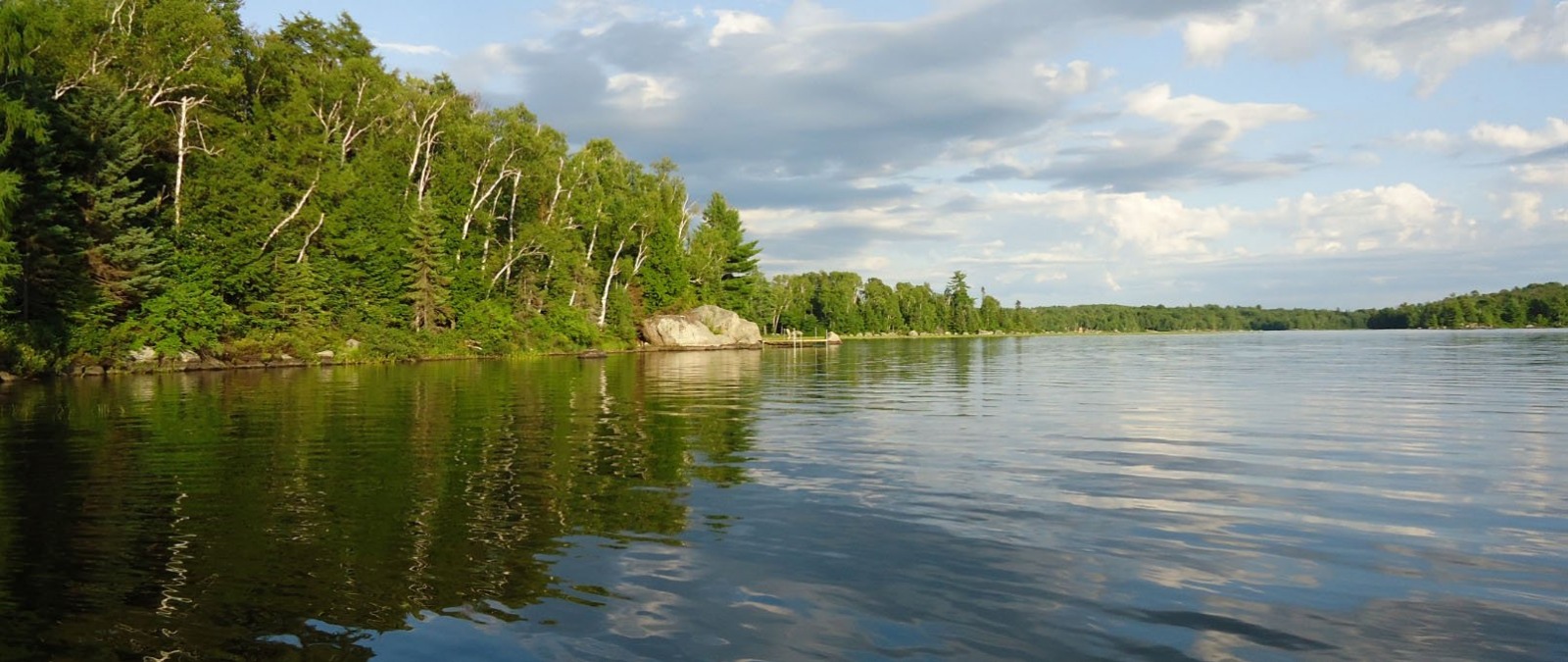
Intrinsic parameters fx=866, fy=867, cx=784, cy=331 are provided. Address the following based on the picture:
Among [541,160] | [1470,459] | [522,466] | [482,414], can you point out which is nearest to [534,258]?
[541,160]

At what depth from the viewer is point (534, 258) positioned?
73812 mm

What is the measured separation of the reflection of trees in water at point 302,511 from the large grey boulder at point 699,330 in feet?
213

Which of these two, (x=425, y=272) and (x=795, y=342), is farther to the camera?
(x=795, y=342)

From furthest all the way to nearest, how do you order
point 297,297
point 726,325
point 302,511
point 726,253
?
point 726,253 < point 726,325 < point 297,297 < point 302,511

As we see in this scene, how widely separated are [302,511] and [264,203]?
146 feet

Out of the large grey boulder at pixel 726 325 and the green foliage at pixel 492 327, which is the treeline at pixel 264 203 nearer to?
the green foliage at pixel 492 327

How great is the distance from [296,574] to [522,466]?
592cm

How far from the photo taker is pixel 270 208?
47.6m

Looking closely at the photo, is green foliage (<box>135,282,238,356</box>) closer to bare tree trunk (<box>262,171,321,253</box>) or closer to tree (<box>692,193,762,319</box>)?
bare tree trunk (<box>262,171,321,253</box>)

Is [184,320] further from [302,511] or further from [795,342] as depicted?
[795,342]

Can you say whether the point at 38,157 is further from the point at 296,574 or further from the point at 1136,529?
the point at 1136,529

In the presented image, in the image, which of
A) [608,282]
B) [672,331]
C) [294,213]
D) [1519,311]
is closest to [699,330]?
[672,331]

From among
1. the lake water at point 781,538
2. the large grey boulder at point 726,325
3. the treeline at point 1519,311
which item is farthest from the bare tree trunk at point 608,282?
the treeline at point 1519,311

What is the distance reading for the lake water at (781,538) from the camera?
623 cm
